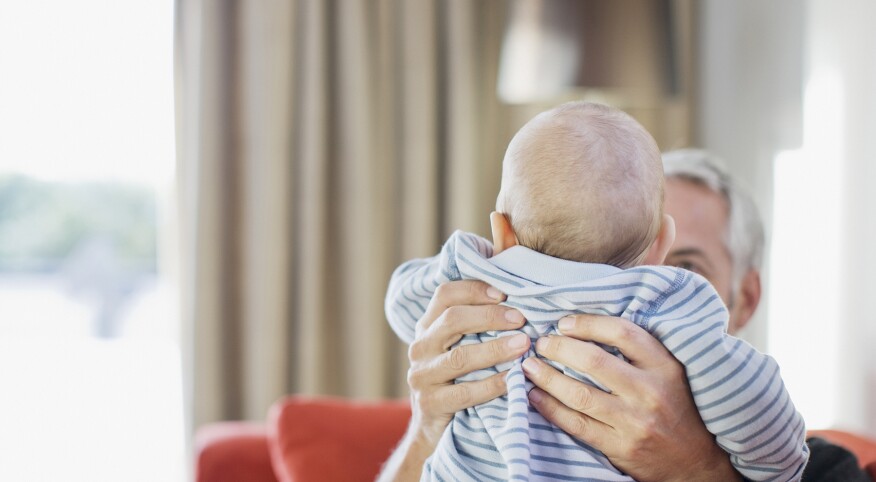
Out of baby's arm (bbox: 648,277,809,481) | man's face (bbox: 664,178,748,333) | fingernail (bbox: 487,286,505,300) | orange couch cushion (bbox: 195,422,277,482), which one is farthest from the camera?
orange couch cushion (bbox: 195,422,277,482)

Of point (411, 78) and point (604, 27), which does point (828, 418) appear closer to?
point (604, 27)

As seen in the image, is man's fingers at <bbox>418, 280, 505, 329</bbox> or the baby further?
man's fingers at <bbox>418, 280, 505, 329</bbox>

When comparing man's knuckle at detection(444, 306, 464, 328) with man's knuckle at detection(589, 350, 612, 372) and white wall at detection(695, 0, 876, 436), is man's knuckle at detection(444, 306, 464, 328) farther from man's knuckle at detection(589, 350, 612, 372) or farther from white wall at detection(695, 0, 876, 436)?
white wall at detection(695, 0, 876, 436)

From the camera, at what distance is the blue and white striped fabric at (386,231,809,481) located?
3.02ft

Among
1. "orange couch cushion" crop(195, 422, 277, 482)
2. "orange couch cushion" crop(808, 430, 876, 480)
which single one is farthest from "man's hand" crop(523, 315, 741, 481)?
"orange couch cushion" crop(195, 422, 277, 482)

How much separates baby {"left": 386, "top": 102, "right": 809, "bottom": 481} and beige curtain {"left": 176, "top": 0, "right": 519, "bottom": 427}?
1.86m

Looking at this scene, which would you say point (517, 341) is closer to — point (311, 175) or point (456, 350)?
point (456, 350)

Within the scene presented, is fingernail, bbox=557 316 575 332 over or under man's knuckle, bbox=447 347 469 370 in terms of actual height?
over

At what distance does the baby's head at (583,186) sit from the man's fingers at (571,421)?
0.57ft

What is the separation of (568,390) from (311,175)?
1.96 meters

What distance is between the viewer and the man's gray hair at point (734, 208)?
61.5 inches

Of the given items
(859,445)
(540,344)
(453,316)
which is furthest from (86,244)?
(859,445)

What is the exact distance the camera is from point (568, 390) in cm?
98

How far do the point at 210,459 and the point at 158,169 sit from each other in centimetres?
168
